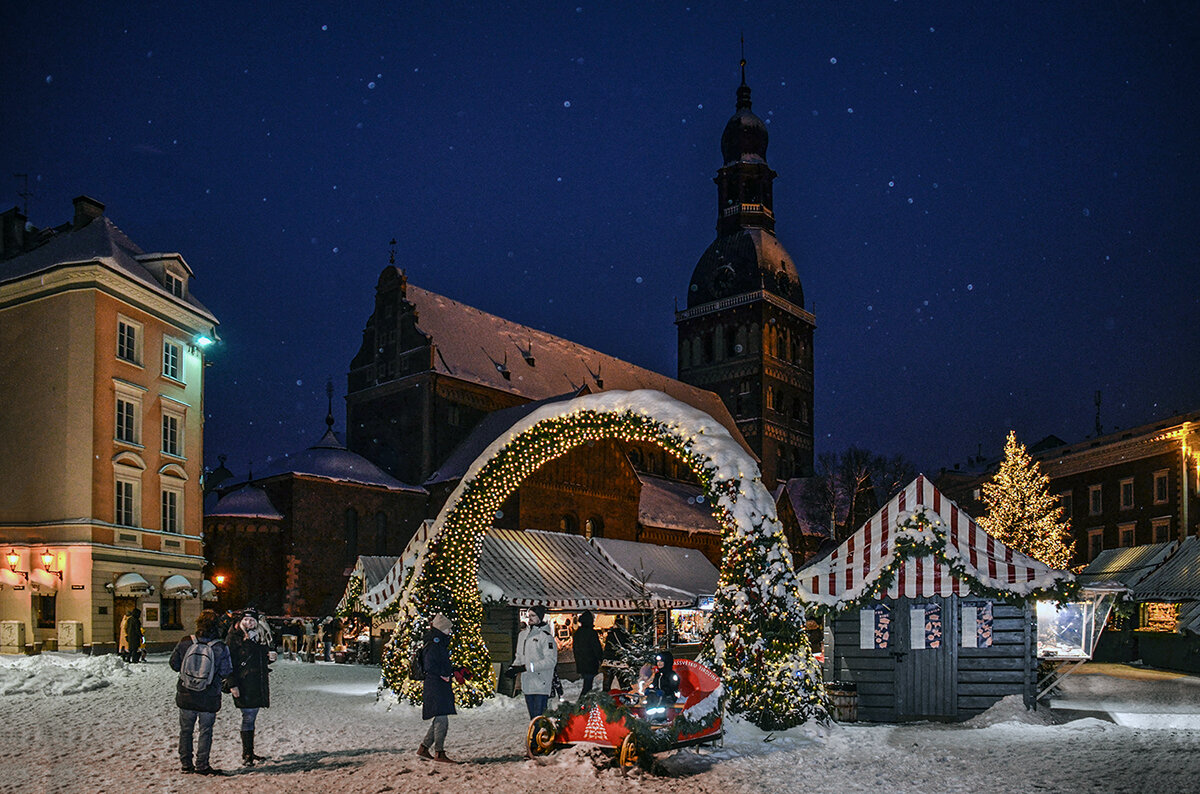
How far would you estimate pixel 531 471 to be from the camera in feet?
53.3

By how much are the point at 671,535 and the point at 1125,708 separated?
30.9m

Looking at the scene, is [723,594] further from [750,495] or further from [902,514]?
[902,514]

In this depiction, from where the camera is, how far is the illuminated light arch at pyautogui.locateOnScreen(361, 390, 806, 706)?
13242mm

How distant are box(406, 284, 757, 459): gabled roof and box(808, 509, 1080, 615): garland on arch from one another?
30196 millimetres

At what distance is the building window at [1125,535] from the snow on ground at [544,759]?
25.3m

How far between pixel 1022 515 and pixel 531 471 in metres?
28.9

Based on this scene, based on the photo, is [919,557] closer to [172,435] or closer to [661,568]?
[661,568]

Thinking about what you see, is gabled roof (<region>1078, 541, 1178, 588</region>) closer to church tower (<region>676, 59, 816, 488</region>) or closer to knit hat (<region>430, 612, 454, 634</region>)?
knit hat (<region>430, 612, 454, 634</region>)

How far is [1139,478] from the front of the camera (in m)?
39.4

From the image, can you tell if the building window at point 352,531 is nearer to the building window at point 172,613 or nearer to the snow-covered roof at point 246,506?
the snow-covered roof at point 246,506

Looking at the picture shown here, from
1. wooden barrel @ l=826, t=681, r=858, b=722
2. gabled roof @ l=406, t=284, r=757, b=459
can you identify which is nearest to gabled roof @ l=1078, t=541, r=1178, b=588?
gabled roof @ l=406, t=284, r=757, b=459

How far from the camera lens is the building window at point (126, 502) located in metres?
30.2

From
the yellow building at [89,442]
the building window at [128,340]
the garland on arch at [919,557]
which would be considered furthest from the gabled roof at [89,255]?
the garland on arch at [919,557]

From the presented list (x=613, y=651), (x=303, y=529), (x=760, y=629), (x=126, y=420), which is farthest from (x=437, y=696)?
(x=303, y=529)
